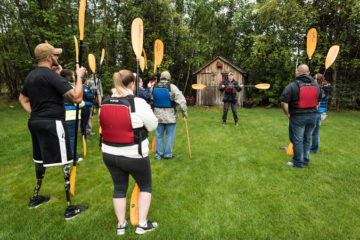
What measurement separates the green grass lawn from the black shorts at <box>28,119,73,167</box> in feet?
2.79

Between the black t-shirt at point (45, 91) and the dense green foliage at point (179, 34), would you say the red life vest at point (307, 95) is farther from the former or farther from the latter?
the dense green foliage at point (179, 34)

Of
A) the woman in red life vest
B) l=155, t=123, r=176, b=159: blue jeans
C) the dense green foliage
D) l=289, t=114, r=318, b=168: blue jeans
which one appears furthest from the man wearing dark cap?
the dense green foliage

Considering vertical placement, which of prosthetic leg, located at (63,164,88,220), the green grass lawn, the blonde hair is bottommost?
the green grass lawn

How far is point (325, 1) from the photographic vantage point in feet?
48.1

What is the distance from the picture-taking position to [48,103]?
2373 millimetres

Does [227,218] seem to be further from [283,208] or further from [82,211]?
[82,211]

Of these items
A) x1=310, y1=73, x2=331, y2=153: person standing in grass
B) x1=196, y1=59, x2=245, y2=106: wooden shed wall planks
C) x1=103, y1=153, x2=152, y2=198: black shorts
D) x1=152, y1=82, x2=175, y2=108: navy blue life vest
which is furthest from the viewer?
x1=196, y1=59, x2=245, y2=106: wooden shed wall planks

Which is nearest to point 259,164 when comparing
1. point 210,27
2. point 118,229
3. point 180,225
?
point 180,225

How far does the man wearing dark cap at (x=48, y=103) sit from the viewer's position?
228 cm

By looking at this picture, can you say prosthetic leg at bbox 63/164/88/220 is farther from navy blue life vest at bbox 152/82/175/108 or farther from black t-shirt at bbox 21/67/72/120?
navy blue life vest at bbox 152/82/175/108

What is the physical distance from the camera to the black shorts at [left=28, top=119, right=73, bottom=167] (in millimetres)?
2385

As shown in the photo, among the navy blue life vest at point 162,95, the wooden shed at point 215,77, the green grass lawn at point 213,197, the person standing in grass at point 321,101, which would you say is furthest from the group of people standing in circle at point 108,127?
the wooden shed at point 215,77

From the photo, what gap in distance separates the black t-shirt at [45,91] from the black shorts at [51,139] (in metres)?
0.09

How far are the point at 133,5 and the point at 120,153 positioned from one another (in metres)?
18.1
